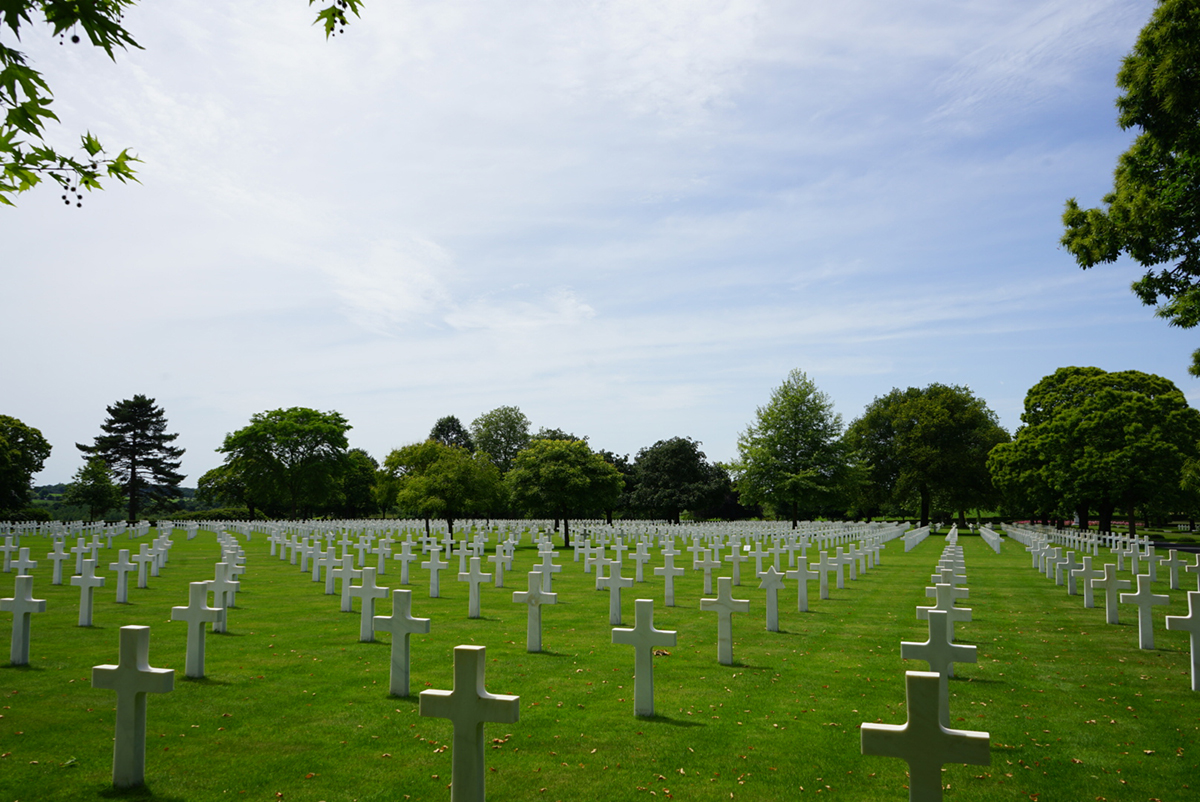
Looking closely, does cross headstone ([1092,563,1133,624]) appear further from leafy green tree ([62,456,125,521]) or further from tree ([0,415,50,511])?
leafy green tree ([62,456,125,521])

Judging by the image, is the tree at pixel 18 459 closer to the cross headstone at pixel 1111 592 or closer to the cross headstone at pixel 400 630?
the cross headstone at pixel 400 630

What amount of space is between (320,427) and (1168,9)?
6201cm

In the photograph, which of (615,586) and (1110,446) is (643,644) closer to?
(615,586)

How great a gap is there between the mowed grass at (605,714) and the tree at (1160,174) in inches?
221

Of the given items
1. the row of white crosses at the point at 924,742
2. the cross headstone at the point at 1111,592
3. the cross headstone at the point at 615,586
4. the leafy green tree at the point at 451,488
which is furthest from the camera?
the leafy green tree at the point at 451,488

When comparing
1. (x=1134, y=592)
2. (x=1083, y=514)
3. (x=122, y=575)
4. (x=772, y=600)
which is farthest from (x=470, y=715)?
(x=1083, y=514)

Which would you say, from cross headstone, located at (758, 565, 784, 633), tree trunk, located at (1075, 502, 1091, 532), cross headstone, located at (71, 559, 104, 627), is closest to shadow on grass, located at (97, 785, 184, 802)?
cross headstone, located at (71, 559, 104, 627)

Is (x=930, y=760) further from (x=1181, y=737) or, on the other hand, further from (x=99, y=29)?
(x=99, y=29)

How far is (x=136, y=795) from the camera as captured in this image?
4.86 metres

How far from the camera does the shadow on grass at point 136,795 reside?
481 cm

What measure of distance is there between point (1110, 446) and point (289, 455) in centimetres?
5730

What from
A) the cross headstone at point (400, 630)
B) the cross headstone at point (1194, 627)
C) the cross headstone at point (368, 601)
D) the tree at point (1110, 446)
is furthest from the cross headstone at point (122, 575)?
the tree at point (1110, 446)

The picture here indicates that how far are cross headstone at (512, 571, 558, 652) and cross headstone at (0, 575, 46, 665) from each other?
523 centimetres

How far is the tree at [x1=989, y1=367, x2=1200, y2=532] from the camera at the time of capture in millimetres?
35625
